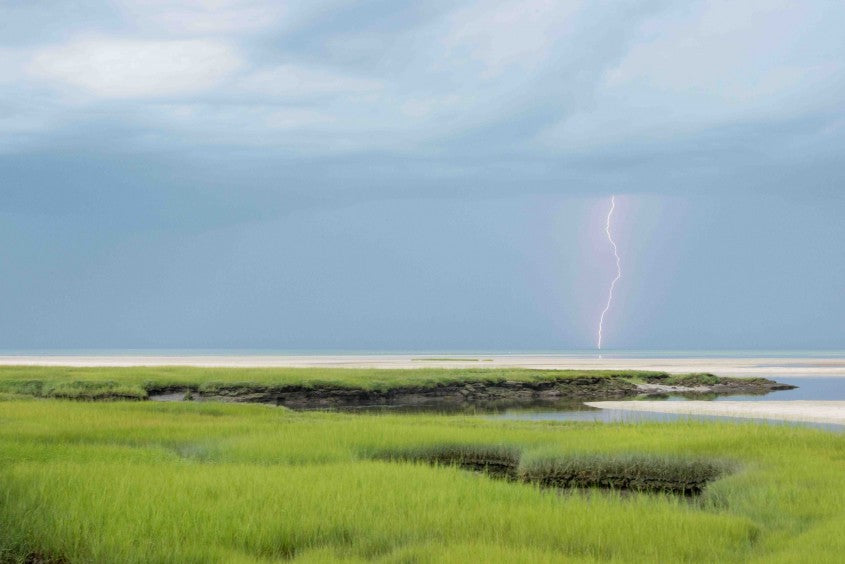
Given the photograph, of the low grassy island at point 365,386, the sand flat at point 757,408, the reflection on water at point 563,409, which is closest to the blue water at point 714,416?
the reflection on water at point 563,409

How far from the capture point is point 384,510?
1231 cm

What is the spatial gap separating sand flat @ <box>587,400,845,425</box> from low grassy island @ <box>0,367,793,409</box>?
6.59m

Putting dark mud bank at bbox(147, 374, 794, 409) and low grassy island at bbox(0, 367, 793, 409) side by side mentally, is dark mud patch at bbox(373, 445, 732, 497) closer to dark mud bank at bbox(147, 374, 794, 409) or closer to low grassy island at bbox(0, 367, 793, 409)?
dark mud bank at bbox(147, 374, 794, 409)

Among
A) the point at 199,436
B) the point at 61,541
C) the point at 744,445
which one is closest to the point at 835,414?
the point at 744,445

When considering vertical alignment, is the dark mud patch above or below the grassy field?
below

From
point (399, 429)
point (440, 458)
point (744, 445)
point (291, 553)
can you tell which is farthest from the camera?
point (399, 429)

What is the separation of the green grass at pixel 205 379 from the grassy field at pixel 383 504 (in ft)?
81.6

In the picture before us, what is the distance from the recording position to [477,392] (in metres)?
52.5

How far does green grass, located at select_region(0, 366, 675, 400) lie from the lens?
44531mm

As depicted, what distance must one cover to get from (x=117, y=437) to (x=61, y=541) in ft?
39.5

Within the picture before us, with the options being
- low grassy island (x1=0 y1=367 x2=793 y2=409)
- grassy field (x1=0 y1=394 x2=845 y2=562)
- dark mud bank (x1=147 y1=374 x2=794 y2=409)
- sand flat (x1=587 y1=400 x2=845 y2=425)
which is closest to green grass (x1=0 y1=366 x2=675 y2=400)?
low grassy island (x1=0 y1=367 x2=793 y2=409)

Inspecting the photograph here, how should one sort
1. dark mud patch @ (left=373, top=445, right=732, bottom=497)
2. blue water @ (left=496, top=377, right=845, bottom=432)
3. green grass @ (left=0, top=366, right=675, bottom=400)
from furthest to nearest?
1. green grass @ (left=0, top=366, right=675, bottom=400)
2. blue water @ (left=496, top=377, right=845, bottom=432)
3. dark mud patch @ (left=373, top=445, right=732, bottom=497)

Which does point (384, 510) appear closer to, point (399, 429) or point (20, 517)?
point (20, 517)

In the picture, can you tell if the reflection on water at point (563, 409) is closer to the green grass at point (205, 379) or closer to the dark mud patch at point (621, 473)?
the green grass at point (205, 379)
